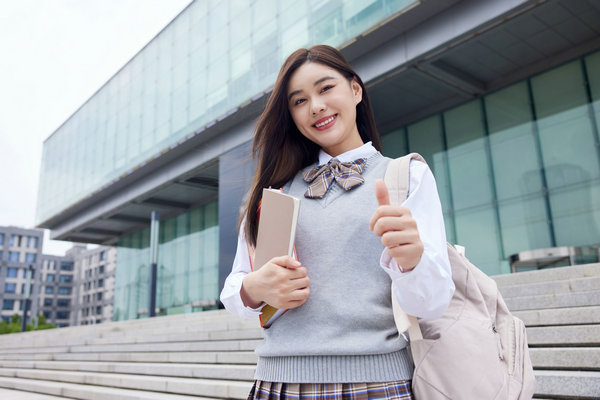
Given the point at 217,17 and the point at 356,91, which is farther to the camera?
the point at 217,17

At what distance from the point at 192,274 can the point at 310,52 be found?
1767 centimetres

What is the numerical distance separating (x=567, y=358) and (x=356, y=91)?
2788 millimetres

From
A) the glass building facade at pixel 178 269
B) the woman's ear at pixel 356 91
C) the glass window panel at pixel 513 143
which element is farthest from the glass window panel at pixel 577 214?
the glass building facade at pixel 178 269

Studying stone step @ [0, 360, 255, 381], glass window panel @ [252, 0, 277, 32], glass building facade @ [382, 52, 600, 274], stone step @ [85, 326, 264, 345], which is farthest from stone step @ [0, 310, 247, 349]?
glass window panel @ [252, 0, 277, 32]

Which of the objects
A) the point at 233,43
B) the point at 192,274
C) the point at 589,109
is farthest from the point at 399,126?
the point at 192,274

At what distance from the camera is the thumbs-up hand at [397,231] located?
98cm

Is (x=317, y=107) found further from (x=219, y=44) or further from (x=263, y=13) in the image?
(x=219, y=44)

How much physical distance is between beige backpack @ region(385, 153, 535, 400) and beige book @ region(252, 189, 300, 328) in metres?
0.27

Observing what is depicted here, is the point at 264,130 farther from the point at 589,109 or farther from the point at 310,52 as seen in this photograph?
the point at 589,109

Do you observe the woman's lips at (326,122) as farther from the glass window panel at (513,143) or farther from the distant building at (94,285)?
the distant building at (94,285)

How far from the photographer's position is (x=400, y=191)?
120cm

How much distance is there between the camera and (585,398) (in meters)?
2.74

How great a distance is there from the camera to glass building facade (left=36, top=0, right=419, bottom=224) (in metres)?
11.0

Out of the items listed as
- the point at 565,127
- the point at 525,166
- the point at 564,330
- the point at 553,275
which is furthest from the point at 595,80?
the point at 564,330
